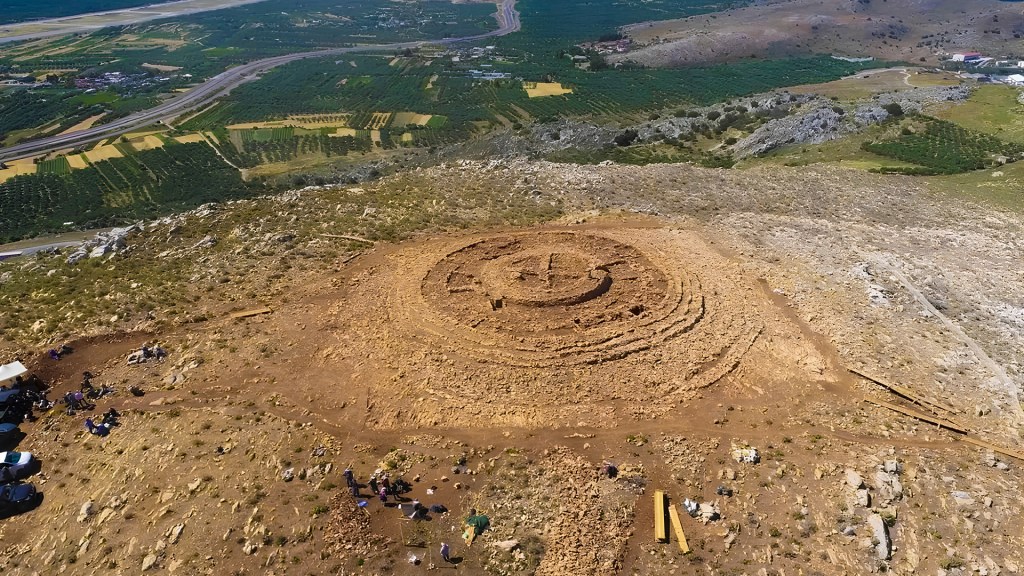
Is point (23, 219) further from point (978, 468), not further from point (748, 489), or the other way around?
point (978, 468)

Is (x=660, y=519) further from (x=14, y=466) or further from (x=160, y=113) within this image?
(x=160, y=113)

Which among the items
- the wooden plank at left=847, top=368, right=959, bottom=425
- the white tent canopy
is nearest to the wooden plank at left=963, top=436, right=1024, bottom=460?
the wooden plank at left=847, top=368, right=959, bottom=425

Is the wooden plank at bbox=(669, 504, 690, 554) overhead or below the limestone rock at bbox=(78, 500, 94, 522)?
below

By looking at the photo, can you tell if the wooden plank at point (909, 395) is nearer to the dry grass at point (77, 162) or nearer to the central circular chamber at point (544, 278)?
the central circular chamber at point (544, 278)

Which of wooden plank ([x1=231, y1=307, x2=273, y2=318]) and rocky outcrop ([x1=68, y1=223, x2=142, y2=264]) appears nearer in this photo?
wooden plank ([x1=231, y1=307, x2=273, y2=318])

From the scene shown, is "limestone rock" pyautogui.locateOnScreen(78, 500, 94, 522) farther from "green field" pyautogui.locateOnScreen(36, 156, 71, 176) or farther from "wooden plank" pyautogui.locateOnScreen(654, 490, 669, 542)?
"green field" pyautogui.locateOnScreen(36, 156, 71, 176)

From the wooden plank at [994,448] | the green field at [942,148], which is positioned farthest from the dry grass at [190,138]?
the wooden plank at [994,448]

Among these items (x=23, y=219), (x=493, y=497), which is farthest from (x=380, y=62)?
(x=493, y=497)
